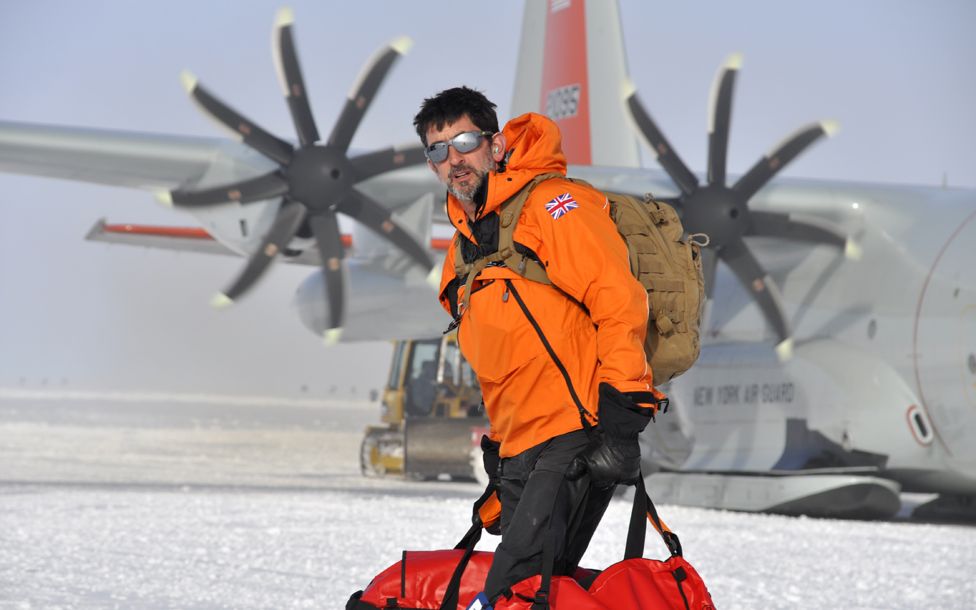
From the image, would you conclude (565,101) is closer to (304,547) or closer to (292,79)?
(292,79)

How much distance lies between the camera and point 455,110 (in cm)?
287

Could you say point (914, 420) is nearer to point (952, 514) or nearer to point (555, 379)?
point (952, 514)

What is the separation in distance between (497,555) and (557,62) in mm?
14026

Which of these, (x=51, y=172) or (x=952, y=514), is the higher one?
(x=51, y=172)

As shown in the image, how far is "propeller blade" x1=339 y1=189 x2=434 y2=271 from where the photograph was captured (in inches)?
425

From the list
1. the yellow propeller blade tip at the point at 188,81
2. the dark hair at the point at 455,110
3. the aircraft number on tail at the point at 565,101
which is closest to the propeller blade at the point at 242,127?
the yellow propeller blade tip at the point at 188,81

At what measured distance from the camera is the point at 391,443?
16672mm

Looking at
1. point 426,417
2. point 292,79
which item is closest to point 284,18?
point 292,79

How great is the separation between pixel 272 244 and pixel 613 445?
8327 mm

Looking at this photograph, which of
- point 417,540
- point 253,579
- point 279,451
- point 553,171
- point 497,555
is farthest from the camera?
point 279,451

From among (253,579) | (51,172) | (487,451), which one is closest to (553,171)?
(487,451)

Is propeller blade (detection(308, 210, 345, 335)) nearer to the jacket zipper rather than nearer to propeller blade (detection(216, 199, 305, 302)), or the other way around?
propeller blade (detection(216, 199, 305, 302))

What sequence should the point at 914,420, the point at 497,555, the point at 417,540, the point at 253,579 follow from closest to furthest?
the point at 497,555 → the point at 253,579 → the point at 417,540 → the point at 914,420

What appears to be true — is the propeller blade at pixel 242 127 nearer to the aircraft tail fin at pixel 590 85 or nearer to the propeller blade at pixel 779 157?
the propeller blade at pixel 779 157
